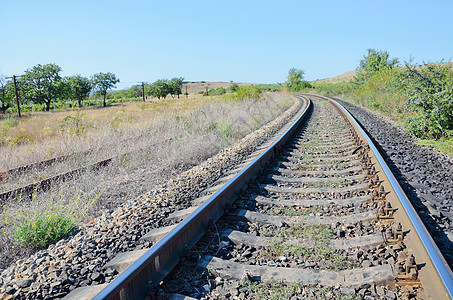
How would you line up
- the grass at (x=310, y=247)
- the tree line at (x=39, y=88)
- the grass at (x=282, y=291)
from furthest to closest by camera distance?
the tree line at (x=39, y=88), the grass at (x=310, y=247), the grass at (x=282, y=291)

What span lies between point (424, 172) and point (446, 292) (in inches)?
152

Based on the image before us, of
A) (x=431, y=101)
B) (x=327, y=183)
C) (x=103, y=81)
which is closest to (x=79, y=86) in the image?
(x=103, y=81)

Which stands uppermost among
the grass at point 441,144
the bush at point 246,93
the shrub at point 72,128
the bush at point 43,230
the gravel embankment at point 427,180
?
the bush at point 246,93

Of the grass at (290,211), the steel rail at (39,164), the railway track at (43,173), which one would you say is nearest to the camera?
the grass at (290,211)

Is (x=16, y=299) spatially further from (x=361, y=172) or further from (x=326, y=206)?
(x=361, y=172)

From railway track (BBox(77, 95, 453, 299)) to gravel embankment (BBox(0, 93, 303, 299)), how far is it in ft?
0.82

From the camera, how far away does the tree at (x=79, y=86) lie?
61.6 meters

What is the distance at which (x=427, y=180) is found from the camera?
4855 millimetres

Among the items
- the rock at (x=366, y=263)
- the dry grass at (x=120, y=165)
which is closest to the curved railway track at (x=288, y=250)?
the rock at (x=366, y=263)

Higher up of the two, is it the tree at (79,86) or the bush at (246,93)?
the tree at (79,86)

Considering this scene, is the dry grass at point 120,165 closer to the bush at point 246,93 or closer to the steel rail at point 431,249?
the steel rail at point 431,249

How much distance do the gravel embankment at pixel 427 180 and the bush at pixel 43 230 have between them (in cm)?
391

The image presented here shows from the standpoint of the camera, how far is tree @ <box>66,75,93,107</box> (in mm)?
61594

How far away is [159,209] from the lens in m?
4.21
